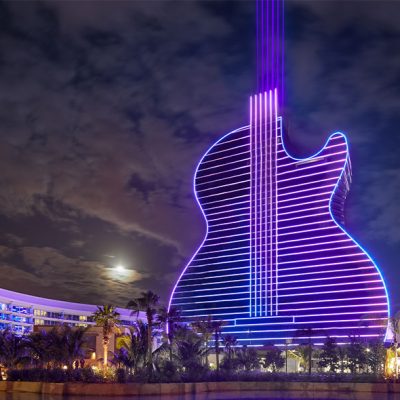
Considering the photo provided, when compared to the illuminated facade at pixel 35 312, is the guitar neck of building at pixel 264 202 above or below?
above

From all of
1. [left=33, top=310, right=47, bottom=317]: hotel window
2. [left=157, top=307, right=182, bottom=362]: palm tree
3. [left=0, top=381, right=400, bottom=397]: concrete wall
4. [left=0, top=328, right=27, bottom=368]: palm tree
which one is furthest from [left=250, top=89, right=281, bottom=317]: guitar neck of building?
[left=0, top=328, right=27, bottom=368]: palm tree

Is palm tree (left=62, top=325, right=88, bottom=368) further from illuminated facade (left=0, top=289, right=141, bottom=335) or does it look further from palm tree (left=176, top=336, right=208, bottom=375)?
illuminated facade (left=0, top=289, right=141, bottom=335)

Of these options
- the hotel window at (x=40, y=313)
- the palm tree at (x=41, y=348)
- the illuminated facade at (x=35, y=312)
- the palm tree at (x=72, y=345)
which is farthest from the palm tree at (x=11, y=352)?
the hotel window at (x=40, y=313)

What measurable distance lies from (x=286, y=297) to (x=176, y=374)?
103472 mm

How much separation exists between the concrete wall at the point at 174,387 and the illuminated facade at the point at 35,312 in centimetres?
7029

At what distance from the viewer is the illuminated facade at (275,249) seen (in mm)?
152625

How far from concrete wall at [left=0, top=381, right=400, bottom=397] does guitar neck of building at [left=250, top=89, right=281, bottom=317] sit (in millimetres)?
96713

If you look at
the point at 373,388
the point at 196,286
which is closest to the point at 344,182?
the point at 196,286

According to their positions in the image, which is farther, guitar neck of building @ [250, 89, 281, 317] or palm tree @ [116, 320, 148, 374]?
guitar neck of building @ [250, 89, 281, 317]

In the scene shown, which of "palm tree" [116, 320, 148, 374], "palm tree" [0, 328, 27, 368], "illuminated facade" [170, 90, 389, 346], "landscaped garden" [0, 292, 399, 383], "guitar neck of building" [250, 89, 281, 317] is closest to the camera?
"landscaped garden" [0, 292, 399, 383]

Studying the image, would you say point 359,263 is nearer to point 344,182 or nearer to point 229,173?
point 344,182

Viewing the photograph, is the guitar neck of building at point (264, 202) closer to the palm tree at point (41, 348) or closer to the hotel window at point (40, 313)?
the hotel window at point (40, 313)

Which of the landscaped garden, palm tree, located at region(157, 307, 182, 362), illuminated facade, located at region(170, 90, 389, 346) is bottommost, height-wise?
the landscaped garden

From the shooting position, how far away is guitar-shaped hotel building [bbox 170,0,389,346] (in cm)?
15275
